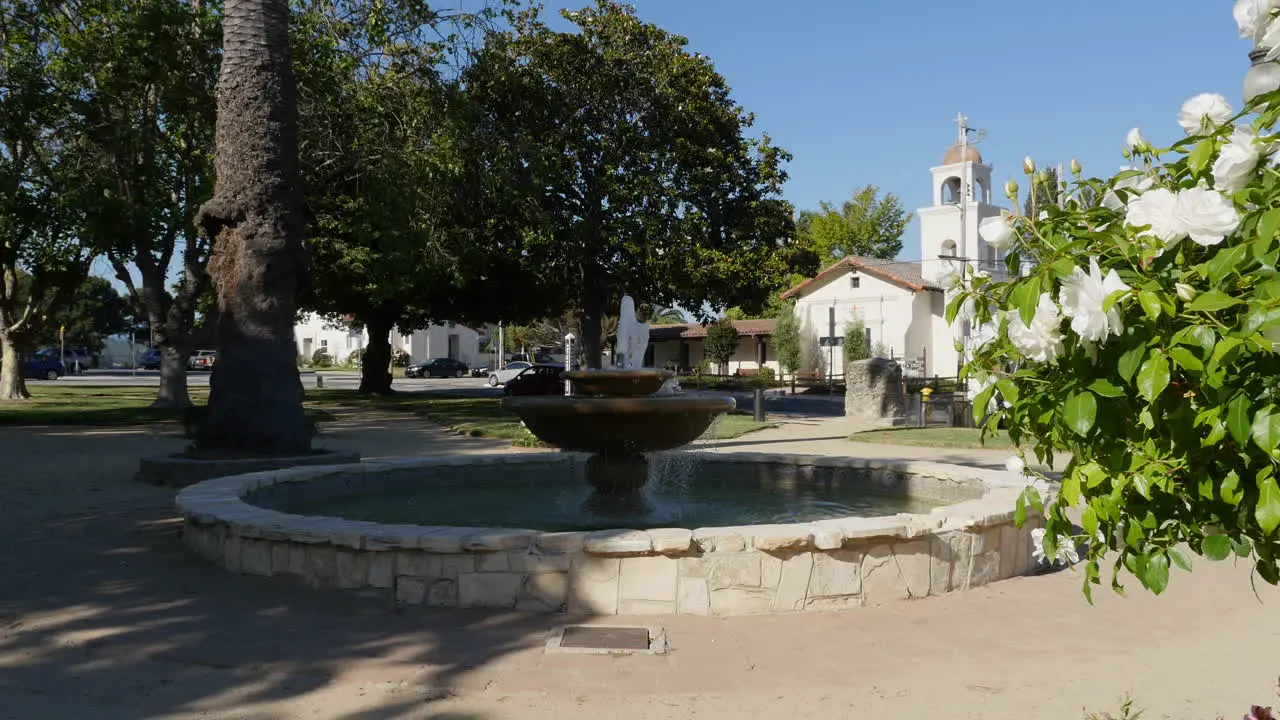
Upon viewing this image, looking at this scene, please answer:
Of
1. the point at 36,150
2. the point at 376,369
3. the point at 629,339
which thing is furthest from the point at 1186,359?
the point at 376,369

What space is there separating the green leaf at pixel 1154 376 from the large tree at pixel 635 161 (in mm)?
23565

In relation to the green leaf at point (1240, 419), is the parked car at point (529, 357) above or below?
above

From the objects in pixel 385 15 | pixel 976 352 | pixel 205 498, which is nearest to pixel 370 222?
pixel 385 15

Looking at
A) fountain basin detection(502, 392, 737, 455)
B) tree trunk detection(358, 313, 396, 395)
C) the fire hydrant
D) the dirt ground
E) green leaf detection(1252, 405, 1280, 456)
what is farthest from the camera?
tree trunk detection(358, 313, 396, 395)

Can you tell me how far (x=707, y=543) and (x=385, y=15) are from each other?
53.7ft

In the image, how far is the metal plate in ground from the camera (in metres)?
4.84

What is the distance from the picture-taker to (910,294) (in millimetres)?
44844

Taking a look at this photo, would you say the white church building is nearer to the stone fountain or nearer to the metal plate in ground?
the stone fountain

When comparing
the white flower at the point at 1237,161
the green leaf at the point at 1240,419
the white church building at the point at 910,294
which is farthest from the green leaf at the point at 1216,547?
the white church building at the point at 910,294

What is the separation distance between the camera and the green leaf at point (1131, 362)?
1.85 meters

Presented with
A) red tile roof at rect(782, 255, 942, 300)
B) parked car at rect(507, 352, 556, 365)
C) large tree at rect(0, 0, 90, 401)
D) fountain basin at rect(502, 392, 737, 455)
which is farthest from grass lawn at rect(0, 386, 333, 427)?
parked car at rect(507, 352, 556, 365)

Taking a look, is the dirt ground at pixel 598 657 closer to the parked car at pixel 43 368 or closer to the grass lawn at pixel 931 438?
the grass lawn at pixel 931 438

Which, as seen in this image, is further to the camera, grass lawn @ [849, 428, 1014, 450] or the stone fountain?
grass lawn @ [849, 428, 1014, 450]

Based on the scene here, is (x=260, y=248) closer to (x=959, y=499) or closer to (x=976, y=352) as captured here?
(x=959, y=499)
